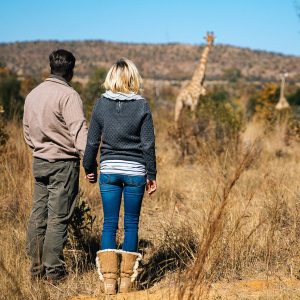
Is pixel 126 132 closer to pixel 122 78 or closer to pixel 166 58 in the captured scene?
pixel 122 78

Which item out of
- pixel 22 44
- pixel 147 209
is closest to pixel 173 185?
pixel 147 209

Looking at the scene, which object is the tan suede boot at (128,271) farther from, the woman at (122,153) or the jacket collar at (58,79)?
the jacket collar at (58,79)

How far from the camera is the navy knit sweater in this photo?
131 inches

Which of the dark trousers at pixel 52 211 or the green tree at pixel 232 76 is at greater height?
the dark trousers at pixel 52 211

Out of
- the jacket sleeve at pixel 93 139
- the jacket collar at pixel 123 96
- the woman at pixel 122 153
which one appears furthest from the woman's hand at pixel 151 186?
the jacket collar at pixel 123 96

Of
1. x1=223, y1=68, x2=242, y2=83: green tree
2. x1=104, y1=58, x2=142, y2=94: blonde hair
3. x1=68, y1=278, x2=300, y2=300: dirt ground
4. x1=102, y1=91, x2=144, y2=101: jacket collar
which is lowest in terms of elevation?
x1=223, y1=68, x2=242, y2=83: green tree

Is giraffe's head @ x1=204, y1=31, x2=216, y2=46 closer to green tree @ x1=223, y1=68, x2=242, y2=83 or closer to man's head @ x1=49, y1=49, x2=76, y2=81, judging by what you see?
man's head @ x1=49, y1=49, x2=76, y2=81

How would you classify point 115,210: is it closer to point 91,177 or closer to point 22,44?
point 91,177

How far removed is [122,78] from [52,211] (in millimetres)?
1053

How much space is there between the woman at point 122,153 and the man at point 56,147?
0.62ft

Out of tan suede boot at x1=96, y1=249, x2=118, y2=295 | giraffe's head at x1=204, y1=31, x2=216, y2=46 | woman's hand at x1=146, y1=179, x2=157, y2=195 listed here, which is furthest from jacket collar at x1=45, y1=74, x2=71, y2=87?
giraffe's head at x1=204, y1=31, x2=216, y2=46

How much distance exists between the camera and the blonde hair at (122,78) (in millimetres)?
3365

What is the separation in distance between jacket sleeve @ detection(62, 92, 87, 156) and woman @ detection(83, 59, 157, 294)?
0.09 m

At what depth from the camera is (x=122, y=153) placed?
3367 millimetres
